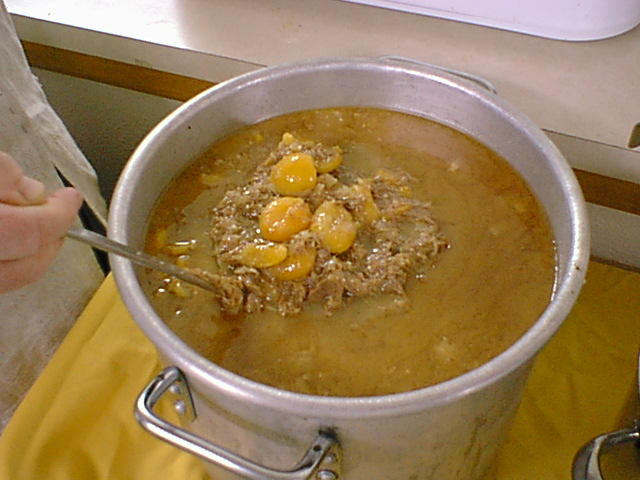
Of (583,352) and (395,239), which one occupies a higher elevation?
(395,239)

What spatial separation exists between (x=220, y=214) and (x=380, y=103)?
0.29 meters

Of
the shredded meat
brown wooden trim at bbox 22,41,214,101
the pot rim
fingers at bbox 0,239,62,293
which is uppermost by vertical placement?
fingers at bbox 0,239,62,293

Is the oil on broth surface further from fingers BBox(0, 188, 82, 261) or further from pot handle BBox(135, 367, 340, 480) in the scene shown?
fingers BBox(0, 188, 82, 261)

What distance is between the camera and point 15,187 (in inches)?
21.2

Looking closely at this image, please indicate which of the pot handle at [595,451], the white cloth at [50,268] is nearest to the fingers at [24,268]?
the white cloth at [50,268]

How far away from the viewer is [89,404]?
933 mm

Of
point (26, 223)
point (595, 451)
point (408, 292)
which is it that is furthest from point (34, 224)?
point (595, 451)

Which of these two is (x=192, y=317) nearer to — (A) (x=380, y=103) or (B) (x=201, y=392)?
(B) (x=201, y=392)

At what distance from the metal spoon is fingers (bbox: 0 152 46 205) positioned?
42mm

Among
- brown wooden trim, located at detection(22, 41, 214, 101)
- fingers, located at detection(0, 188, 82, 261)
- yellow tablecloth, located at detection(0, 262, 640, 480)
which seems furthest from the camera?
brown wooden trim, located at detection(22, 41, 214, 101)

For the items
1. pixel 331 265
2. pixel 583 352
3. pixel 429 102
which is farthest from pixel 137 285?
pixel 583 352

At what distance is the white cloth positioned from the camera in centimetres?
Answer: 88

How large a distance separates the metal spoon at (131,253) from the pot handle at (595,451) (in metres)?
0.43

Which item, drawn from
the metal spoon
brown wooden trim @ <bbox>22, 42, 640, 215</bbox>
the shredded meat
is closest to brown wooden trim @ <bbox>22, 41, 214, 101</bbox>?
brown wooden trim @ <bbox>22, 42, 640, 215</bbox>
